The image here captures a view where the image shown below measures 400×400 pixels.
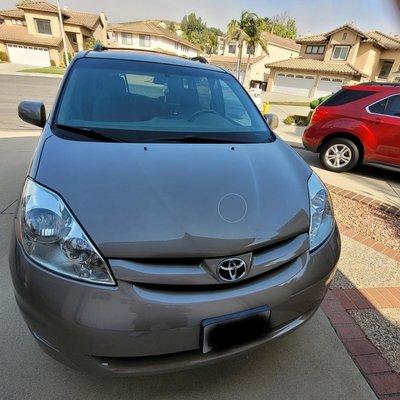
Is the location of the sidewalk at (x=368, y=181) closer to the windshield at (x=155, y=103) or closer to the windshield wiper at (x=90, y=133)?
the windshield at (x=155, y=103)

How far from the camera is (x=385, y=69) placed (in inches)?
1273

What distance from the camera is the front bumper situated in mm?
1213

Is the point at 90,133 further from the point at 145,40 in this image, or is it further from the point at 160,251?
the point at 145,40

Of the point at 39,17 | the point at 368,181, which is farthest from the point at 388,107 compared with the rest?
the point at 39,17

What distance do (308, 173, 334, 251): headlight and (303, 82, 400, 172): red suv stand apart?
4.17 metres

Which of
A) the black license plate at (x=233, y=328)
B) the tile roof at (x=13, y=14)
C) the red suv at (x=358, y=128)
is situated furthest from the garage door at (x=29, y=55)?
the black license plate at (x=233, y=328)

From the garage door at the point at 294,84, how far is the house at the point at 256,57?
3.23 meters

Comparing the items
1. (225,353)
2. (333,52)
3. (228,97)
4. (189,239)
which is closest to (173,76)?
(228,97)

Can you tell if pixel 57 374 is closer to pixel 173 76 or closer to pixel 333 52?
pixel 173 76

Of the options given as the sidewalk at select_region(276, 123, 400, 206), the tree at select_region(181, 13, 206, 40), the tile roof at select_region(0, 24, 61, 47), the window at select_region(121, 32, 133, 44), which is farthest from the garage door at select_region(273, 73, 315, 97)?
the tree at select_region(181, 13, 206, 40)

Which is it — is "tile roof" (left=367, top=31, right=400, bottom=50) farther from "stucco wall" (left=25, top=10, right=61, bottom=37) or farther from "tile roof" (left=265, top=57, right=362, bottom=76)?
"stucco wall" (left=25, top=10, right=61, bottom=37)

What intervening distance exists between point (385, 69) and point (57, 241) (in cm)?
3965

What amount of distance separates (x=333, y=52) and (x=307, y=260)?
35.3 meters

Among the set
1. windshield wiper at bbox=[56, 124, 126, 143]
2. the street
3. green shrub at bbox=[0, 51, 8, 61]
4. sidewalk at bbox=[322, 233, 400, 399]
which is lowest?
green shrub at bbox=[0, 51, 8, 61]
